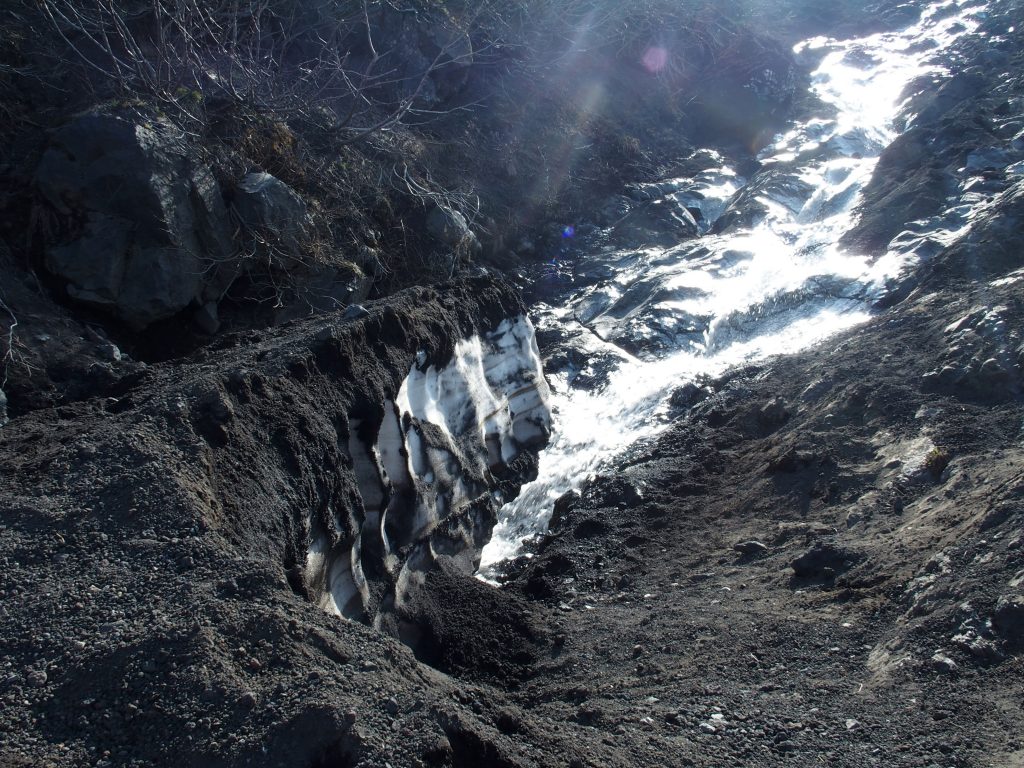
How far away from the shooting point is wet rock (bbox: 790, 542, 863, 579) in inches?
200

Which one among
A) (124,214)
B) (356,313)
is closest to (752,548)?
(356,313)

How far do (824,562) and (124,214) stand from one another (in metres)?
6.14

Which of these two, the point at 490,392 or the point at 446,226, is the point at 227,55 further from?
the point at 490,392

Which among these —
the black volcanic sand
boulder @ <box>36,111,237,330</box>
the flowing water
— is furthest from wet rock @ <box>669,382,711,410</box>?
boulder @ <box>36,111,237,330</box>

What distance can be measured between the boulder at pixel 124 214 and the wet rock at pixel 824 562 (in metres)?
5.47

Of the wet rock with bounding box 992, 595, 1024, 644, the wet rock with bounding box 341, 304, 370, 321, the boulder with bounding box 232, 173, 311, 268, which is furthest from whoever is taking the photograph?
the boulder with bounding box 232, 173, 311, 268

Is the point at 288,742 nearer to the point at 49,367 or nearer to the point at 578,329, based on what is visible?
the point at 49,367

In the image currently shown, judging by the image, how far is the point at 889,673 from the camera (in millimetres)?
3881

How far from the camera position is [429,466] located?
20.9ft

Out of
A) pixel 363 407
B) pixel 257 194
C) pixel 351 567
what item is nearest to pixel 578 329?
pixel 257 194

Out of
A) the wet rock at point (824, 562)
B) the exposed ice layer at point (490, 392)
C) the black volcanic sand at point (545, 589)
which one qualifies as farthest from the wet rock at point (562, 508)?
the wet rock at point (824, 562)

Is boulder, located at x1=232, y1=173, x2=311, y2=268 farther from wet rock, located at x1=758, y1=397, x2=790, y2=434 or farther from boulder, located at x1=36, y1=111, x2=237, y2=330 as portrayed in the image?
wet rock, located at x1=758, y1=397, x2=790, y2=434

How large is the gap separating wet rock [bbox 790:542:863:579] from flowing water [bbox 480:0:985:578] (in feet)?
8.03

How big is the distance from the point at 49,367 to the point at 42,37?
167 inches
